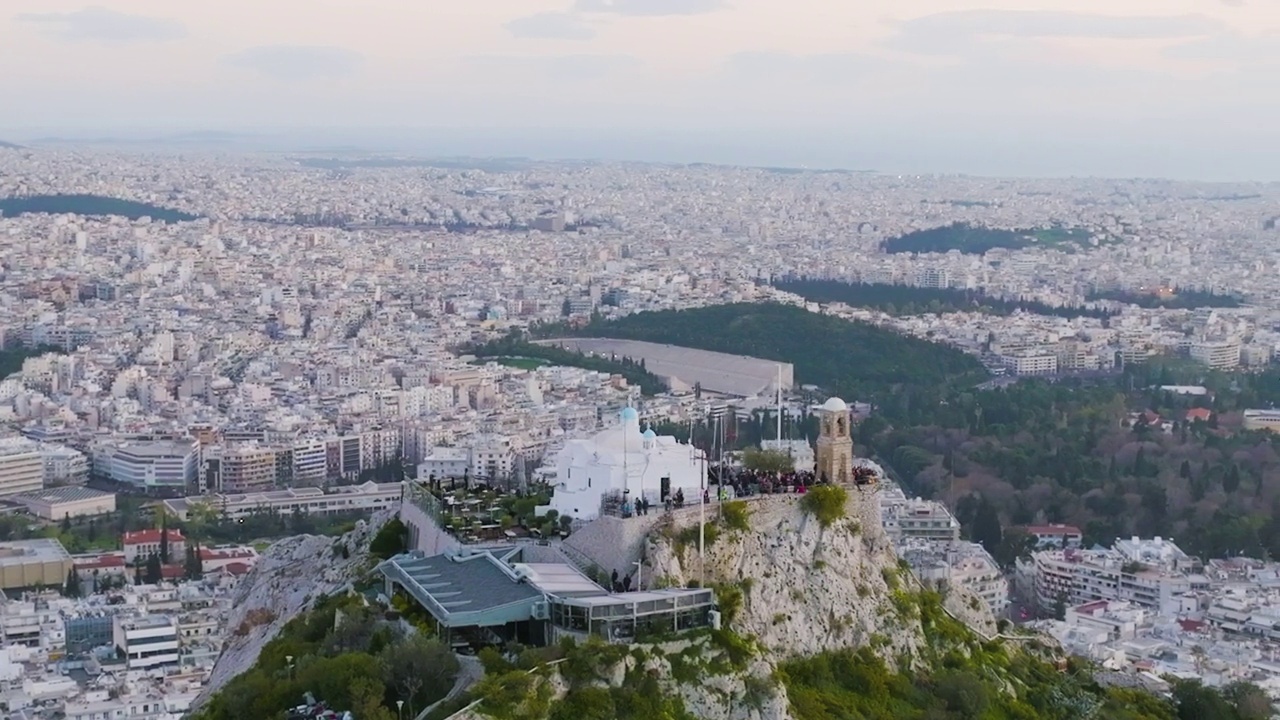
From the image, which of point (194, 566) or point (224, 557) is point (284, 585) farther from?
point (224, 557)

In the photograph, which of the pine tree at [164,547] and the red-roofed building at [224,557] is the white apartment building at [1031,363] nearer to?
the red-roofed building at [224,557]

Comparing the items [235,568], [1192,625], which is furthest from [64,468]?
[1192,625]

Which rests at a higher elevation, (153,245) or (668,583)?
(668,583)

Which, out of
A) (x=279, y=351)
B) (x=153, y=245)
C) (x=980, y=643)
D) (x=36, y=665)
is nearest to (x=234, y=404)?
(x=279, y=351)

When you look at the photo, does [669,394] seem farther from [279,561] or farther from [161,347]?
[279,561]

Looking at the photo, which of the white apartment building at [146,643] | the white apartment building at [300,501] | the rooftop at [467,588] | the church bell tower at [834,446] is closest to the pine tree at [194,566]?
the white apartment building at [146,643]

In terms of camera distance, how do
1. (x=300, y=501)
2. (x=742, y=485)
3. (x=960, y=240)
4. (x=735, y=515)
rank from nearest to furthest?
(x=735, y=515), (x=742, y=485), (x=300, y=501), (x=960, y=240)
